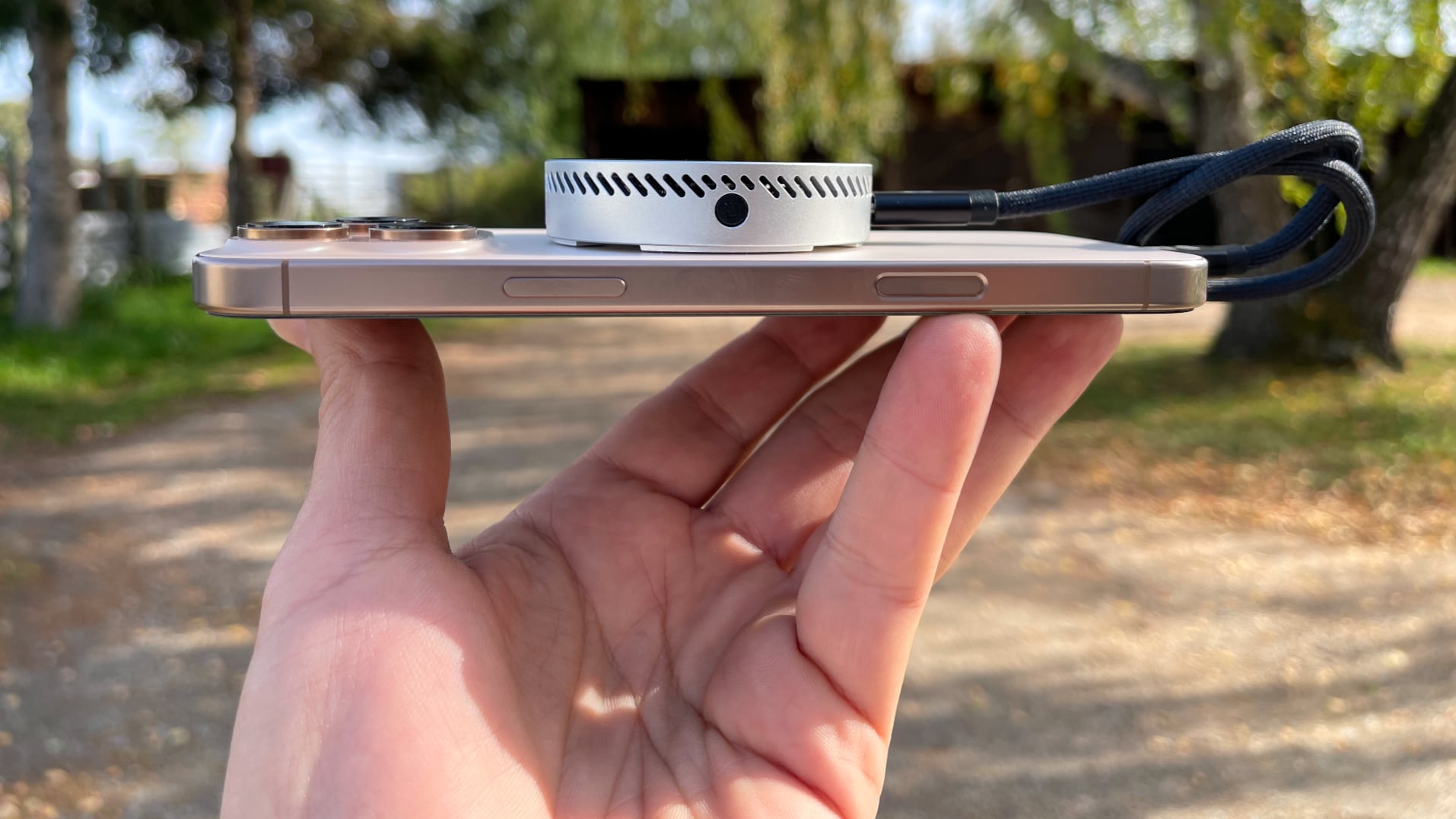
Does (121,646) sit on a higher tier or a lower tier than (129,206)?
lower

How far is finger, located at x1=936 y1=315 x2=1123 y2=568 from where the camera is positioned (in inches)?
49.3

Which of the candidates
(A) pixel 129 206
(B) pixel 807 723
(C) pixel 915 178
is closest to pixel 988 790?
(B) pixel 807 723

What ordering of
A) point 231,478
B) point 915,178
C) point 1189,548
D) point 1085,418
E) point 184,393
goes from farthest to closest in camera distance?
point 915,178 → point 184,393 → point 1085,418 → point 231,478 → point 1189,548

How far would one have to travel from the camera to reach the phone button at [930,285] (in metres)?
1.06

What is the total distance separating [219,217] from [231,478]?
10857 mm

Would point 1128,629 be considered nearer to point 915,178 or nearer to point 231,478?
point 231,478

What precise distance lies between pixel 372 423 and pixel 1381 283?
6.86 m

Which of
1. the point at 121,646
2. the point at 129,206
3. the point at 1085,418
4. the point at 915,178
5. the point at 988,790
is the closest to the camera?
the point at 988,790

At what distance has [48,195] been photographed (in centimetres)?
791

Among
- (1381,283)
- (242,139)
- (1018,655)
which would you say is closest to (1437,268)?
(1381,283)

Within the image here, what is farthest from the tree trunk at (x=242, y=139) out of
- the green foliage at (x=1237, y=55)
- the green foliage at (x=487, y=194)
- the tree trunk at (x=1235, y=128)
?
the tree trunk at (x=1235, y=128)

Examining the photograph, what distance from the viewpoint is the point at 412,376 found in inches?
49.8

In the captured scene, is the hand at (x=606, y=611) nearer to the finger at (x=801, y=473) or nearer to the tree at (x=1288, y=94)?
the finger at (x=801, y=473)

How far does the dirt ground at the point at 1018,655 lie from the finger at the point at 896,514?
1.52 meters
